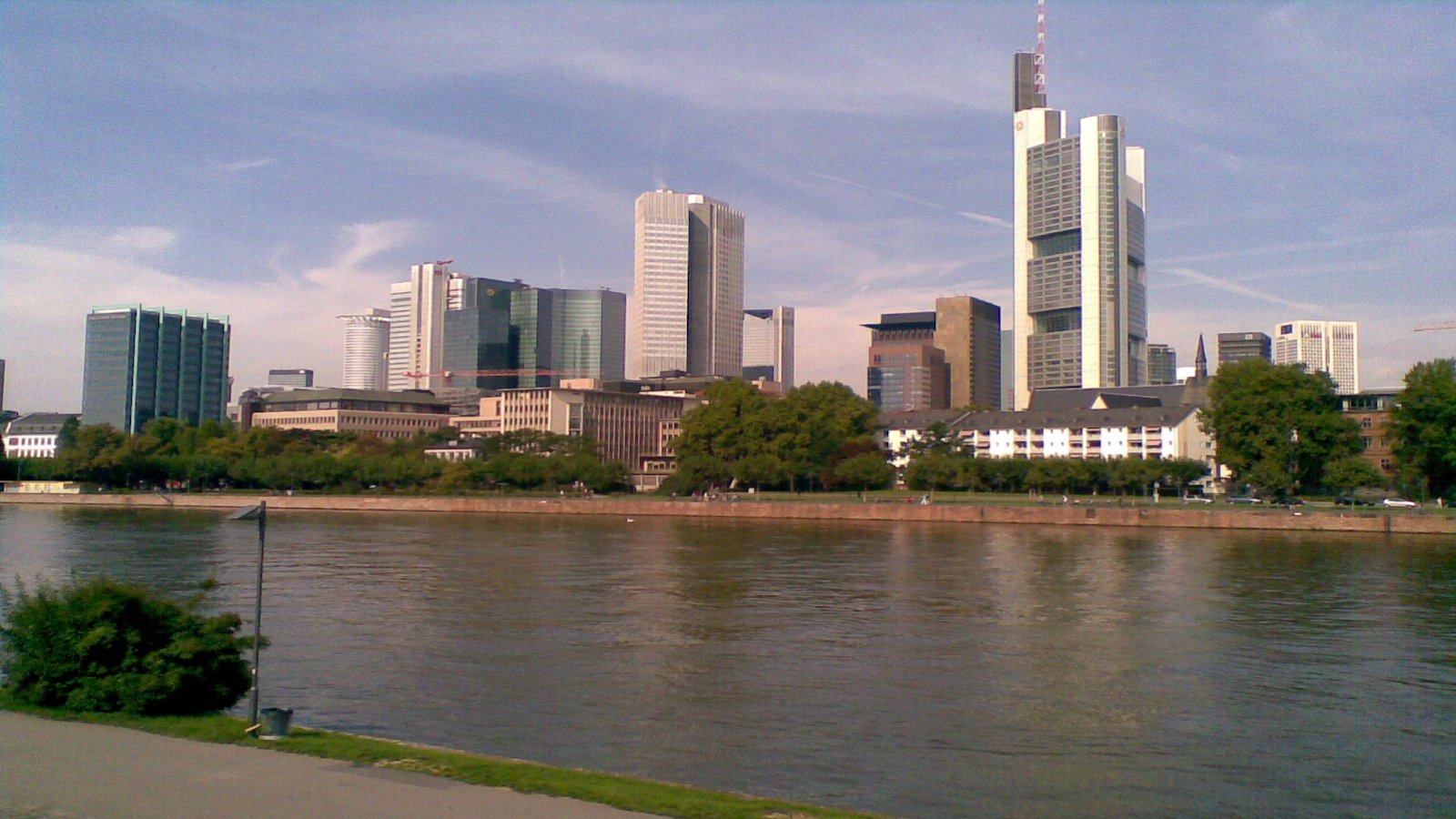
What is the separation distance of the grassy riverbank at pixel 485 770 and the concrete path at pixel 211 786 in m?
0.26

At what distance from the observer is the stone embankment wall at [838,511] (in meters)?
71.1

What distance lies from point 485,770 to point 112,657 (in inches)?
210

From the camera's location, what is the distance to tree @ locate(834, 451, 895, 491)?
116 meters

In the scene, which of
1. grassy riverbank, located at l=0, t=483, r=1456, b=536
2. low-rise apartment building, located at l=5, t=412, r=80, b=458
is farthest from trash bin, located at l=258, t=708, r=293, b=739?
low-rise apartment building, located at l=5, t=412, r=80, b=458

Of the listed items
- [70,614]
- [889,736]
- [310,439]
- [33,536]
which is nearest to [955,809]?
[889,736]

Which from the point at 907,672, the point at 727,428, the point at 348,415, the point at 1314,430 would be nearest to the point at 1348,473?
the point at 1314,430

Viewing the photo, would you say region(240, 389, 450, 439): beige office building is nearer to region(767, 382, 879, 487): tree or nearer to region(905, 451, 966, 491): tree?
region(767, 382, 879, 487): tree

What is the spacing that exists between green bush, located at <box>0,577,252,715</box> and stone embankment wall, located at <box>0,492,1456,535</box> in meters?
55.3

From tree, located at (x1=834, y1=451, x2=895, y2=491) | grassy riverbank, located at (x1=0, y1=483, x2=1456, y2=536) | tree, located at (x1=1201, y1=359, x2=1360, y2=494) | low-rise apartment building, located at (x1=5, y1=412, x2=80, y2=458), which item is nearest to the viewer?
grassy riverbank, located at (x1=0, y1=483, x2=1456, y2=536)

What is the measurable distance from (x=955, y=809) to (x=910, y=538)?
54.2 m

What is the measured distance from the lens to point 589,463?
125 m

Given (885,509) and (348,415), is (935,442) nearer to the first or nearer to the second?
(885,509)

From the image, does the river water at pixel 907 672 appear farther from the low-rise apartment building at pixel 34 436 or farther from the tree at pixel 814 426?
the low-rise apartment building at pixel 34 436

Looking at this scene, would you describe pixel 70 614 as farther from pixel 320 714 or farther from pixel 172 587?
pixel 172 587
